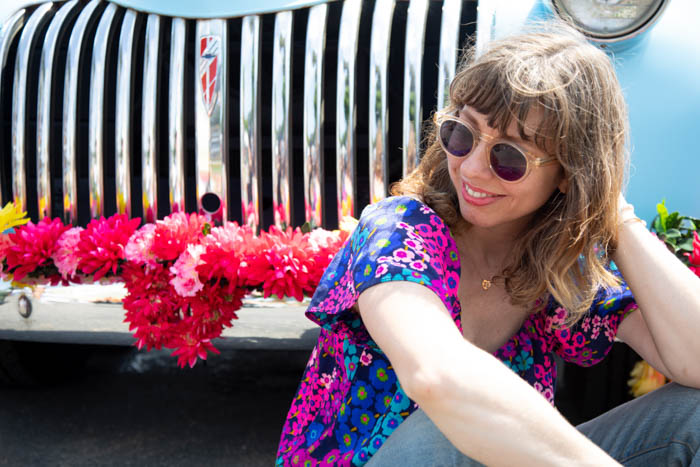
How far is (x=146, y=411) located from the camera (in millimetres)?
2113

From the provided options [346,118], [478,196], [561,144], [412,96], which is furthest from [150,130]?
[561,144]

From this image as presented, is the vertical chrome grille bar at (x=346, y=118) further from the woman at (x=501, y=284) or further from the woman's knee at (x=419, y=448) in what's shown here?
the woman's knee at (x=419, y=448)

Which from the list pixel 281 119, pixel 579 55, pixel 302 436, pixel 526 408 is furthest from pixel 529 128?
pixel 281 119

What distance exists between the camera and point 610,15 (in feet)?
5.25

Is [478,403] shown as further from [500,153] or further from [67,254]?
[67,254]

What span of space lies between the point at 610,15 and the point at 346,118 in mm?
717

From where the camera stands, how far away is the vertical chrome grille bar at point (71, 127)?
6.03ft

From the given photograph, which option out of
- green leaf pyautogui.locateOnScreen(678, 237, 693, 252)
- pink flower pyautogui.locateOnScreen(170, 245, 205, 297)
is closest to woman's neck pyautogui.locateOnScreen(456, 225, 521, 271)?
green leaf pyautogui.locateOnScreen(678, 237, 693, 252)

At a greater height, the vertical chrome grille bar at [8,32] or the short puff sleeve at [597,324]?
the vertical chrome grille bar at [8,32]

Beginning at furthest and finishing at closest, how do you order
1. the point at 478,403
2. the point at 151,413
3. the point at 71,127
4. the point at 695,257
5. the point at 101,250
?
the point at 151,413 → the point at 71,127 → the point at 101,250 → the point at 695,257 → the point at 478,403

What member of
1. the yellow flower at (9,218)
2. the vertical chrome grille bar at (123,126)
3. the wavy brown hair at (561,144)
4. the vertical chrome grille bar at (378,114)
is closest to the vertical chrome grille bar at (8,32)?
the yellow flower at (9,218)

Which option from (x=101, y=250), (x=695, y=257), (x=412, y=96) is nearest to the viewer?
(x=695, y=257)

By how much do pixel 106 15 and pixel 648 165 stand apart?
158cm

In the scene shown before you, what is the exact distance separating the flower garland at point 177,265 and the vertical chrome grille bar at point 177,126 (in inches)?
4.3
